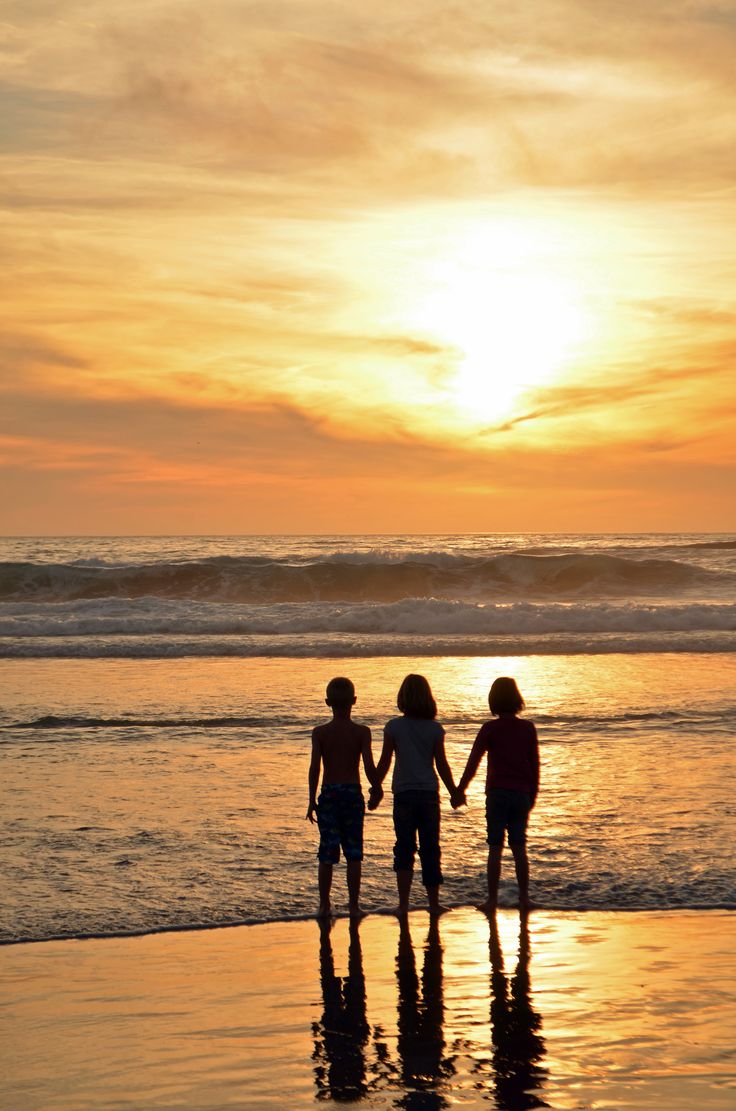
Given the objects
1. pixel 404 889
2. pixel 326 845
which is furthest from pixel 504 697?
pixel 326 845

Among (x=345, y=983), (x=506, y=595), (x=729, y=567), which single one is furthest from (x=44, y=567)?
(x=345, y=983)

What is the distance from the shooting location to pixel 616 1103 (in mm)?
4352

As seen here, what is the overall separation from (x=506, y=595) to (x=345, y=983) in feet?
124

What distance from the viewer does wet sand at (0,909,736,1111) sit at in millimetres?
4523

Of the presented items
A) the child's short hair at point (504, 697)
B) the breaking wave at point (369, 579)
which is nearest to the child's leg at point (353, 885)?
the child's short hair at point (504, 697)

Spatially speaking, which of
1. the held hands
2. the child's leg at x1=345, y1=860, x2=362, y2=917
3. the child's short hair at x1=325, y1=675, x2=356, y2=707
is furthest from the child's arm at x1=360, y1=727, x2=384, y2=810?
Result: the child's leg at x1=345, y1=860, x2=362, y2=917

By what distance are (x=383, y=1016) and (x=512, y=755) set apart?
7.97 feet

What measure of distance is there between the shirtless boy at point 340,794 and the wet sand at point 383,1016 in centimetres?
38

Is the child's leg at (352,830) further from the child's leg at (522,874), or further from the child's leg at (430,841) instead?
the child's leg at (522,874)

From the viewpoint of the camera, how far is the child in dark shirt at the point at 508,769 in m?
7.34

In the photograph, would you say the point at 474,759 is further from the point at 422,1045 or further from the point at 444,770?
the point at 422,1045

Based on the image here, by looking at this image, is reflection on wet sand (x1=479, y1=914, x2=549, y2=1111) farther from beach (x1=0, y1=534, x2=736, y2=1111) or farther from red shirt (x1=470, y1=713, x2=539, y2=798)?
red shirt (x1=470, y1=713, x2=539, y2=798)

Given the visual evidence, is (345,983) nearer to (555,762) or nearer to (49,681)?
(555,762)

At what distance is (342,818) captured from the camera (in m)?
7.09
